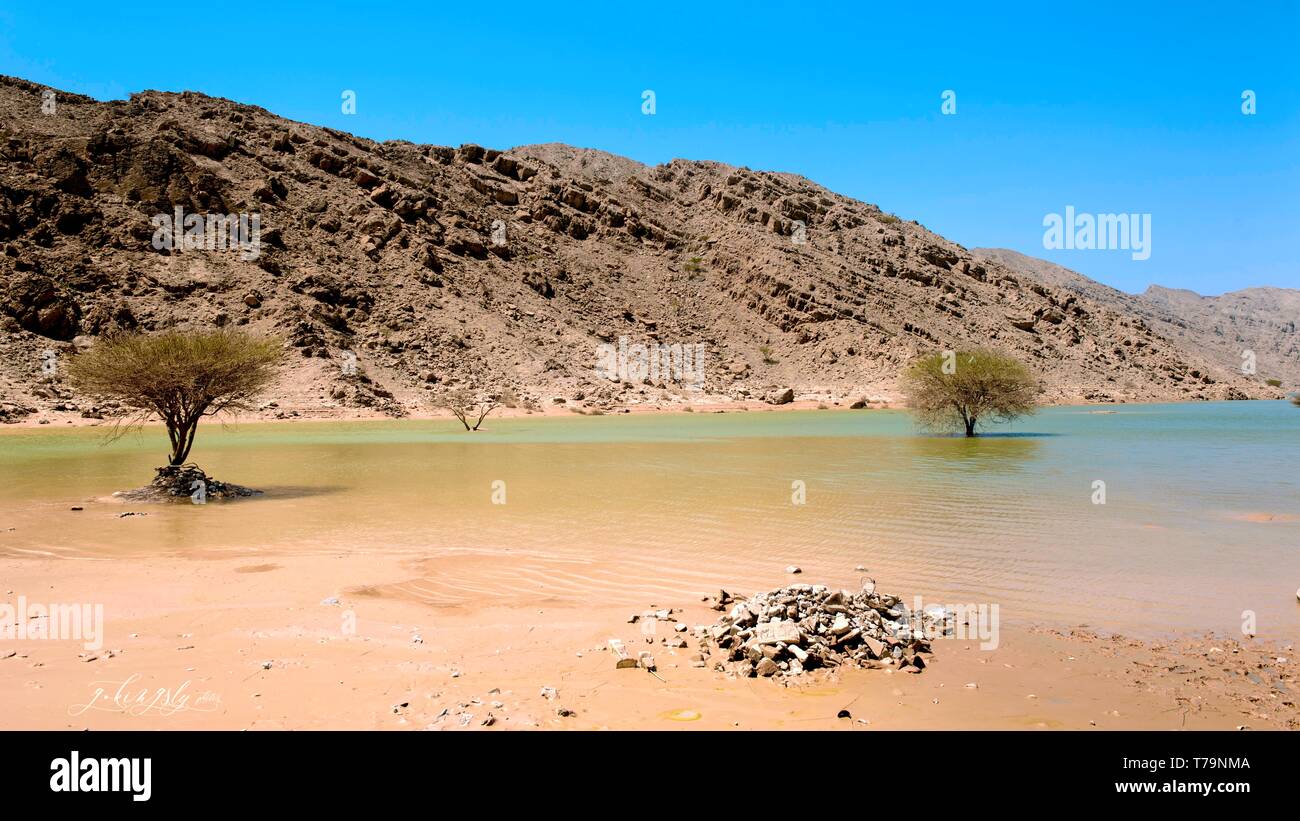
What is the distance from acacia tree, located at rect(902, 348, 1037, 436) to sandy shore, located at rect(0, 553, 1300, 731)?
29613 millimetres

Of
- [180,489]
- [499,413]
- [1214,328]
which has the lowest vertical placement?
[180,489]

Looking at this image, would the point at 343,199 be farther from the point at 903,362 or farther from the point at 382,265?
the point at 903,362

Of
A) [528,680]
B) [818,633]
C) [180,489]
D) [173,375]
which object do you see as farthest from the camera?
[173,375]

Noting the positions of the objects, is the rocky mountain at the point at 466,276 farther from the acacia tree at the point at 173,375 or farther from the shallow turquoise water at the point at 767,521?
the shallow turquoise water at the point at 767,521

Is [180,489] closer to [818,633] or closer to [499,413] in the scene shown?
[818,633]

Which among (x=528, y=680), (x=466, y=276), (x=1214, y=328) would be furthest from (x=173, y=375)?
(x=1214, y=328)

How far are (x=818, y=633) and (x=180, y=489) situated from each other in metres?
14.5

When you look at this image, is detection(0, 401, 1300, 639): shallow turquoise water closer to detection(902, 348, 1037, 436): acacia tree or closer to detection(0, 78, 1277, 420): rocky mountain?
detection(902, 348, 1037, 436): acacia tree

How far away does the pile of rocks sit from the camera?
5.61 m

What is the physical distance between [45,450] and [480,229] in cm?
5487

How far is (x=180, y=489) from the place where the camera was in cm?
1558

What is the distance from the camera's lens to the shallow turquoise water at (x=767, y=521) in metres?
8.35
